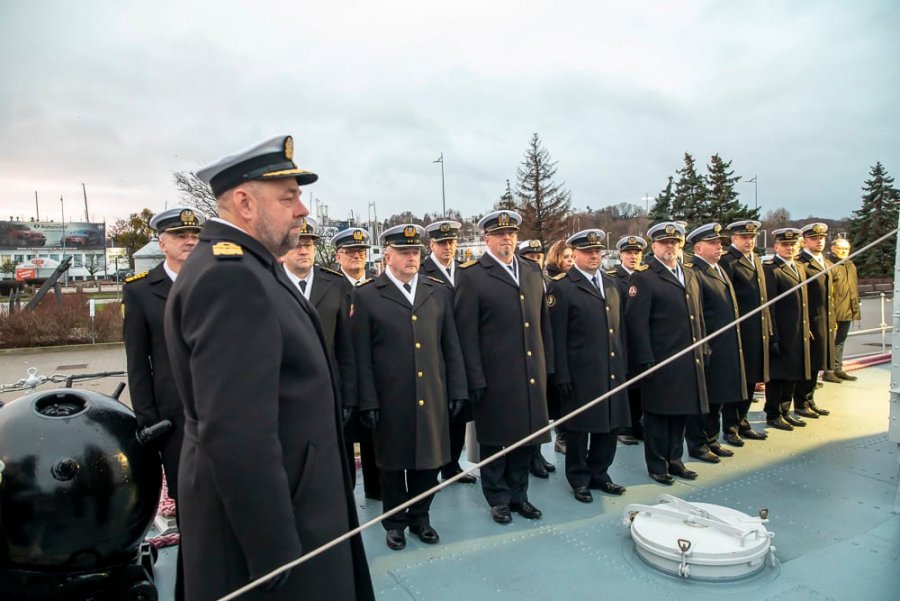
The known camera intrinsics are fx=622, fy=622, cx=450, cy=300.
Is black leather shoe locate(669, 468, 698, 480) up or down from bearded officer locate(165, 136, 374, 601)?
down

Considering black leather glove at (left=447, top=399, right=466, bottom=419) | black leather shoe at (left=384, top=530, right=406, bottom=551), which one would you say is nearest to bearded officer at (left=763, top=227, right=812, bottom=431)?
black leather glove at (left=447, top=399, right=466, bottom=419)

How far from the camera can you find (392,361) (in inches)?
166

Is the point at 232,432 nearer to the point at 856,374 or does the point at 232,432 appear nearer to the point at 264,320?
the point at 264,320

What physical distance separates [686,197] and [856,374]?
25.4 metres

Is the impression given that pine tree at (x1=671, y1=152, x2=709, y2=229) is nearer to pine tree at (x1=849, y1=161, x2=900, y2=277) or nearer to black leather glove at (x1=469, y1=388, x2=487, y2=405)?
pine tree at (x1=849, y1=161, x2=900, y2=277)

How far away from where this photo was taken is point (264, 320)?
1741 mm

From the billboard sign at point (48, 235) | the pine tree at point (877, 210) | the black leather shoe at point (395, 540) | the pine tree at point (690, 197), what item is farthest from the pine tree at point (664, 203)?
the billboard sign at point (48, 235)

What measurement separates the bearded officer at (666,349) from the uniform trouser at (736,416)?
116 cm

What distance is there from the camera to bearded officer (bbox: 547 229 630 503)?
5.02 metres

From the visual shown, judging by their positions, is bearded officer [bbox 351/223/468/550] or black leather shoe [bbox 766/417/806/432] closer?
bearded officer [bbox 351/223/468/550]

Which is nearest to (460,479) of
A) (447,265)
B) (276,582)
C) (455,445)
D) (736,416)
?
(455,445)

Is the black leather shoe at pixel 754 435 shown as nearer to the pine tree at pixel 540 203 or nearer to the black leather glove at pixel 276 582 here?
the black leather glove at pixel 276 582

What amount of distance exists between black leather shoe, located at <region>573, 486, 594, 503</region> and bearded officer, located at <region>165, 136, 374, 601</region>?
3022 millimetres

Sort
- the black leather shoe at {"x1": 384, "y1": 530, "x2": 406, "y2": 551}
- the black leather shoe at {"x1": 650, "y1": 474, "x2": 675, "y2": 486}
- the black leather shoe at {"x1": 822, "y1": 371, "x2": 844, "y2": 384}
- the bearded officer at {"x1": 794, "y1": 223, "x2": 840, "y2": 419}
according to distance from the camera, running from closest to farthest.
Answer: the black leather shoe at {"x1": 384, "y1": 530, "x2": 406, "y2": 551} → the black leather shoe at {"x1": 650, "y1": 474, "x2": 675, "y2": 486} → the bearded officer at {"x1": 794, "y1": 223, "x2": 840, "y2": 419} → the black leather shoe at {"x1": 822, "y1": 371, "x2": 844, "y2": 384}
